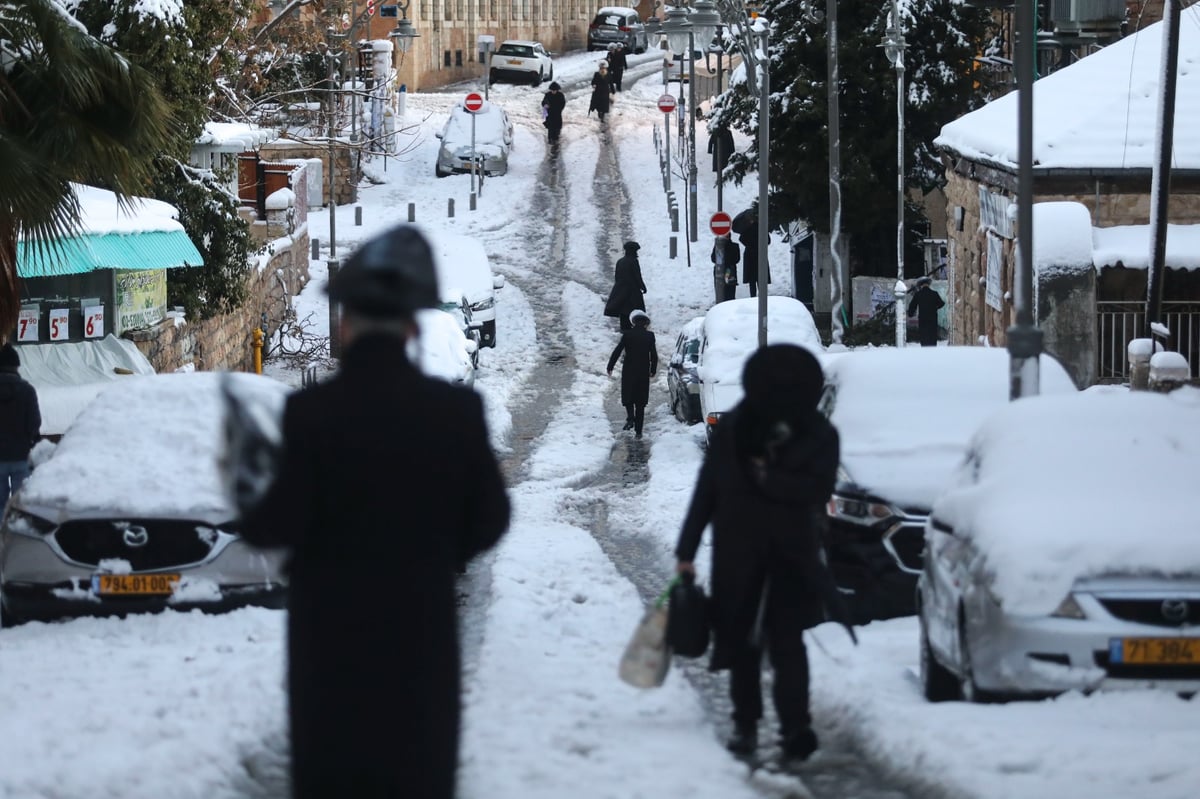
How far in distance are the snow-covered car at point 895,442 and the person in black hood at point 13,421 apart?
18.3ft

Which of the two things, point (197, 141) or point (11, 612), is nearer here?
point (11, 612)

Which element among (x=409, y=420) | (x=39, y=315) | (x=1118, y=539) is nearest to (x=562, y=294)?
(x=39, y=315)

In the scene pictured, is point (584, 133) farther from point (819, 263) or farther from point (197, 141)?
point (197, 141)

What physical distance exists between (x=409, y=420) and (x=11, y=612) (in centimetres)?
676

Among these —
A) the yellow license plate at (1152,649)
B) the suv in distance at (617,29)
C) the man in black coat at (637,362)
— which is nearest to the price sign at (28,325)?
the man in black coat at (637,362)

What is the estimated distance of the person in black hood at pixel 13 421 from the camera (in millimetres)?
13016

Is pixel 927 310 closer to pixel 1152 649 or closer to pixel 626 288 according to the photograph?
pixel 626 288

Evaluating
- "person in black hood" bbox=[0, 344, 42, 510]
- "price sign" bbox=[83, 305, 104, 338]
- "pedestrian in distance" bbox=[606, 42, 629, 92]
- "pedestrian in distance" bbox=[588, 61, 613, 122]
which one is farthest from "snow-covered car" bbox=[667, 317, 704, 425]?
"pedestrian in distance" bbox=[606, 42, 629, 92]

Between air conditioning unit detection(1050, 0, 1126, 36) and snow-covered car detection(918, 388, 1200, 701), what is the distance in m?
22.3

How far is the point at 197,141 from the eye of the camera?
80.2 ft

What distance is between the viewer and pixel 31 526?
10.2 meters

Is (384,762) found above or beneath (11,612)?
above

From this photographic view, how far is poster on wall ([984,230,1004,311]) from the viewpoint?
23.8 m

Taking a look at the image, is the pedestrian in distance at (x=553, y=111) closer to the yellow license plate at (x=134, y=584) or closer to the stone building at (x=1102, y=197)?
the stone building at (x=1102, y=197)
